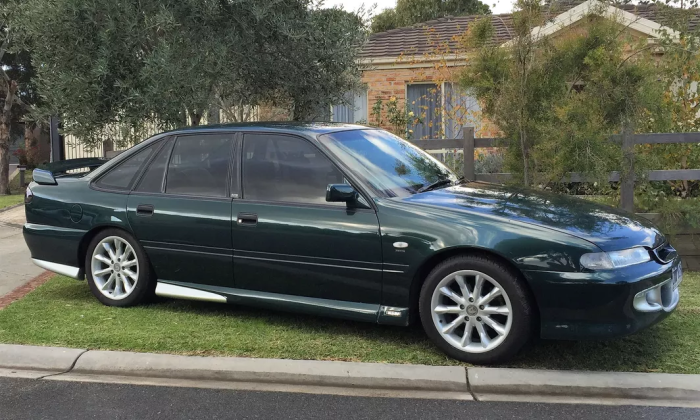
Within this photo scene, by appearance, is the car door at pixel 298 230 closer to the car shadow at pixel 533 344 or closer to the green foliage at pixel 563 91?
the car shadow at pixel 533 344

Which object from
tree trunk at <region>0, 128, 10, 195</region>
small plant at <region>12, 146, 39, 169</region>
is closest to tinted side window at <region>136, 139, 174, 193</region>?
tree trunk at <region>0, 128, 10, 195</region>

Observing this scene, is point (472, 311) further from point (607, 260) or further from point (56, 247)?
point (56, 247)

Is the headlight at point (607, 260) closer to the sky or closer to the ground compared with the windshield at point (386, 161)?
closer to the ground

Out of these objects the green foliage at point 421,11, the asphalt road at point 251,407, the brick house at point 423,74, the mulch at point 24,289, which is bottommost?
→ the asphalt road at point 251,407

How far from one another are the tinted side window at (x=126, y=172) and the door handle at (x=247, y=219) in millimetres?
1225

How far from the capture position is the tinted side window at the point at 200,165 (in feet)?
16.5

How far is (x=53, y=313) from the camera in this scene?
17.4ft

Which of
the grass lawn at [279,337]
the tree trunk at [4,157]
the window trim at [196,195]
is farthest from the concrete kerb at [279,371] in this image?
the tree trunk at [4,157]

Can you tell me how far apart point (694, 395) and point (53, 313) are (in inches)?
190

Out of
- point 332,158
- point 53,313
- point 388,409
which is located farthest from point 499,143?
point 53,313

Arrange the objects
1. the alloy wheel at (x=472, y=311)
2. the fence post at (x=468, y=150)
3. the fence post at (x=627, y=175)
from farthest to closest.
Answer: the fence post at (x=468, y=150) → the fence post at (x=627, y=175) → the alloy wheel at (x=472, y=311)

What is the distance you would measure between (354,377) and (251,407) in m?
0.68

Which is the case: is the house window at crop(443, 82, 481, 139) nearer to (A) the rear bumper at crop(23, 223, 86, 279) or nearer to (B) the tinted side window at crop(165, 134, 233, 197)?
(B) the tinted side window at crop(165, 134, 233, 197)

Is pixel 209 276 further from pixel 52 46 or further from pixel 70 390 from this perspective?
pixel 52 46
